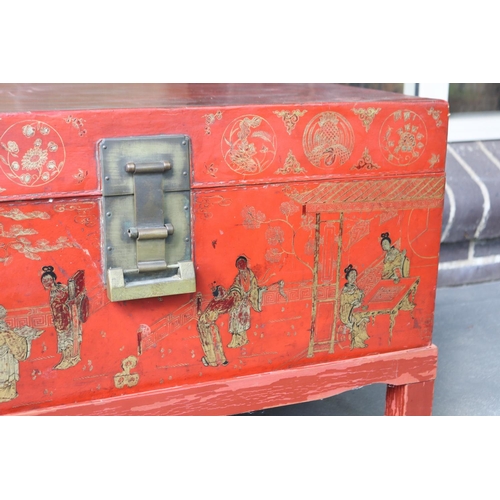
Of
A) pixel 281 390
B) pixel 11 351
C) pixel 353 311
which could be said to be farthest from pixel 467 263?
pixel 11 351

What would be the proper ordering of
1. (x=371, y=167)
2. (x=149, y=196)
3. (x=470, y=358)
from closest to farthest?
(x=149, y=196), (x=371, y=167), (x=470, y=358)

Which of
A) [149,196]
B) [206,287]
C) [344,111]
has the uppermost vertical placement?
[344,111]

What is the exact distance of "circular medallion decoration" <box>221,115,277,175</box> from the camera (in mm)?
1354

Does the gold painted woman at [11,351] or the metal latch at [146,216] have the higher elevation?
the metal latch at [146,216]

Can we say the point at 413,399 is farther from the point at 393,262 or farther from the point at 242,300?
the point at 242,300

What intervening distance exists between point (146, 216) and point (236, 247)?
189 mm

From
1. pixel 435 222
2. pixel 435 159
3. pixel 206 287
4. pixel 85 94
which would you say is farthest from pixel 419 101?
pixel 85 94

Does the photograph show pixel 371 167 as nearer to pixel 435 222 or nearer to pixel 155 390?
pixel 435 222

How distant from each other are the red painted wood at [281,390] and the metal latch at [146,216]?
22 centimetres

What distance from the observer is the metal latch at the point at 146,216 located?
129 centimetres

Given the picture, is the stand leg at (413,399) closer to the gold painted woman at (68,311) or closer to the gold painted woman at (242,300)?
the gold painted woman at (242,300)

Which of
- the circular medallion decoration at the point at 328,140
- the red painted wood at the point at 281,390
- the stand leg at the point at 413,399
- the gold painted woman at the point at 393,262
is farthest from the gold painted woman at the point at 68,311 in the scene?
the stand leg at the point at 413,399

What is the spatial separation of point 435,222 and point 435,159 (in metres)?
0.13

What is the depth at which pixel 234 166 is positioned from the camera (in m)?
1.37
